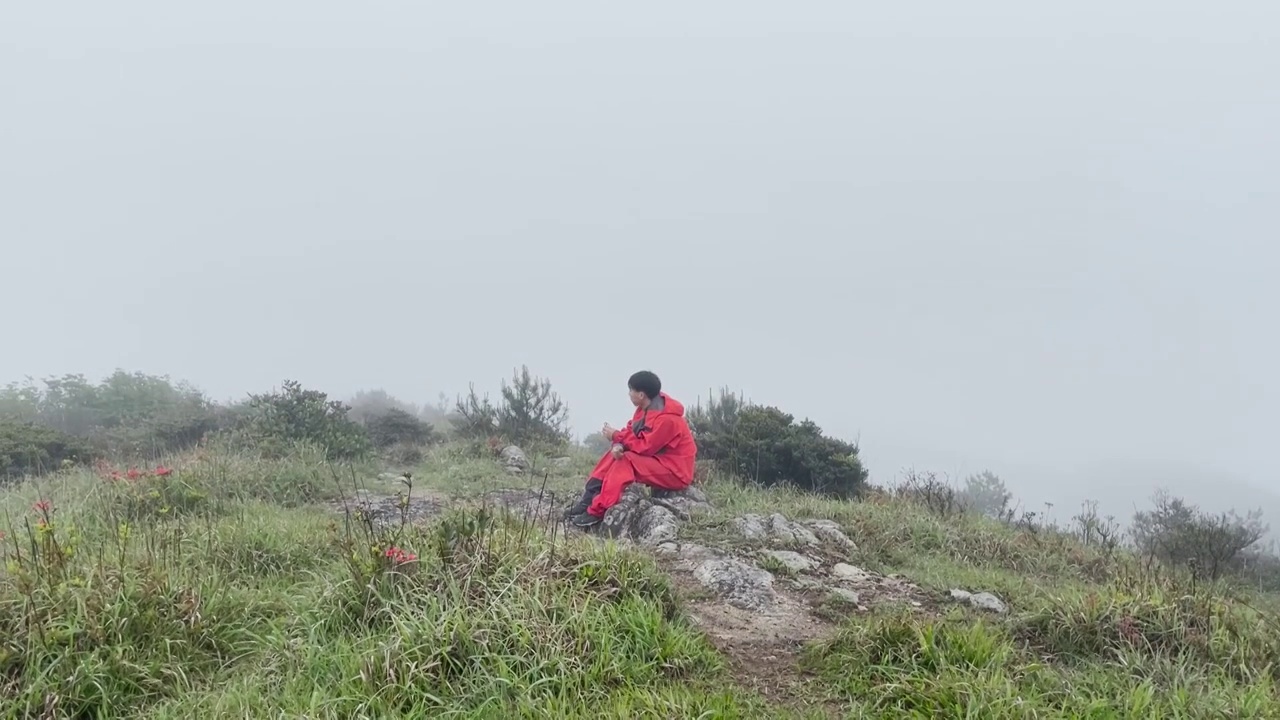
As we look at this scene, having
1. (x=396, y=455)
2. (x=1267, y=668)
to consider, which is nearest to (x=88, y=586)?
(x=1267, y=668)

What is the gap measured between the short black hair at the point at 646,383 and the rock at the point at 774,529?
139cm

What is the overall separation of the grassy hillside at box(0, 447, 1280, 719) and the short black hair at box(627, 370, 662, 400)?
254cm

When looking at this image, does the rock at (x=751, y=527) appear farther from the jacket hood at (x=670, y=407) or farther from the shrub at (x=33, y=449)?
the shrub at (x=33, y=449)

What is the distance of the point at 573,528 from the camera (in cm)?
634

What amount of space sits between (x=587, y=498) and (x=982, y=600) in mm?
3476

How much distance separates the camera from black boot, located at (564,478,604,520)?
6828mm

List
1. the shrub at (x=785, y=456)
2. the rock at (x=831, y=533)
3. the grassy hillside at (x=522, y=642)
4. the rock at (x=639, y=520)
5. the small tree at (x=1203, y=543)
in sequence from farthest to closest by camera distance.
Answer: the shrub at (x=785, y=456), the small tree at (x=1203, y=543), the rock at (x=831, y=533), the rock at (x=639, y=520), the grassy hillside at (x=522, y=642)

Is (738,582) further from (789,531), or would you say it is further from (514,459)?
(514,459)

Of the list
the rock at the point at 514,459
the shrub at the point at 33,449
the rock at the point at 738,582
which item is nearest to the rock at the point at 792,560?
the rock at the point at 738,582

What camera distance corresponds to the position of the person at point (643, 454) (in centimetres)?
673

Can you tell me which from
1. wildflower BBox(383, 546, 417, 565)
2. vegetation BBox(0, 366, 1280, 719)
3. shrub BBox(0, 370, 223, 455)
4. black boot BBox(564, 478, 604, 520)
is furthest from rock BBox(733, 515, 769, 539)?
shrub BBox(0, 370, 223, 455)

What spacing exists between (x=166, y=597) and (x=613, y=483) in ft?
12.2

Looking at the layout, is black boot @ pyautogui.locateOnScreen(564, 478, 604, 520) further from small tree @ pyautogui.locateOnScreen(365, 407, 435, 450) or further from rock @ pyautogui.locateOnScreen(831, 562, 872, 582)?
small tree @ pyautogui.locateOnScreen(365, 407, 435, 450)

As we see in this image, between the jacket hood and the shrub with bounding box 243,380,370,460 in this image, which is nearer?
the jacket hood
